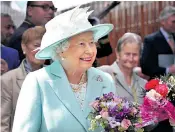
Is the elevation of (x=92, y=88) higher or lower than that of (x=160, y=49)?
higher

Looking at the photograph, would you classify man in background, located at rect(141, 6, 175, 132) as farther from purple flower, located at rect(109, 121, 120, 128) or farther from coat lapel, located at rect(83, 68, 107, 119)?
purple flower, located at rect(109, 121, 120, 128)

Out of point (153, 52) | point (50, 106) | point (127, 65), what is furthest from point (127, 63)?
point (50, 106)

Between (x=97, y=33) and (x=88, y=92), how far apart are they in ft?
1.60

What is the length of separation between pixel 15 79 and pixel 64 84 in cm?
165

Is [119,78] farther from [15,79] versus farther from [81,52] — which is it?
[81,52]

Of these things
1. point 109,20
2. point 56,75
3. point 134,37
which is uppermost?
point 56,75

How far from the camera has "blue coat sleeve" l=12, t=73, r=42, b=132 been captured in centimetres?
423

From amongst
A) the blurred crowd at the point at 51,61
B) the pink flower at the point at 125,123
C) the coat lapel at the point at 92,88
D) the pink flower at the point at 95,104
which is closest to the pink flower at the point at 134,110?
the pink flower at the point at 125,123

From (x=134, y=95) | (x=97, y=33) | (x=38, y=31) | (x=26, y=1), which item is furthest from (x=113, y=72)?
(x=97, y=33)

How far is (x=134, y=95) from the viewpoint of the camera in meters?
6.36

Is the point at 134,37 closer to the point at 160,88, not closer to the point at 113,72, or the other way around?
the point at 113,72

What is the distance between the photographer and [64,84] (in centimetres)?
436

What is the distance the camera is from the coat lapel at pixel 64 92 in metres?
4.25

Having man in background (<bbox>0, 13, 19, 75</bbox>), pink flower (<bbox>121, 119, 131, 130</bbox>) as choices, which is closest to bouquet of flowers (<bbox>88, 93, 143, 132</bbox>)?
pink flower (<bbox>121, 119, 131, 130</bbox>)
